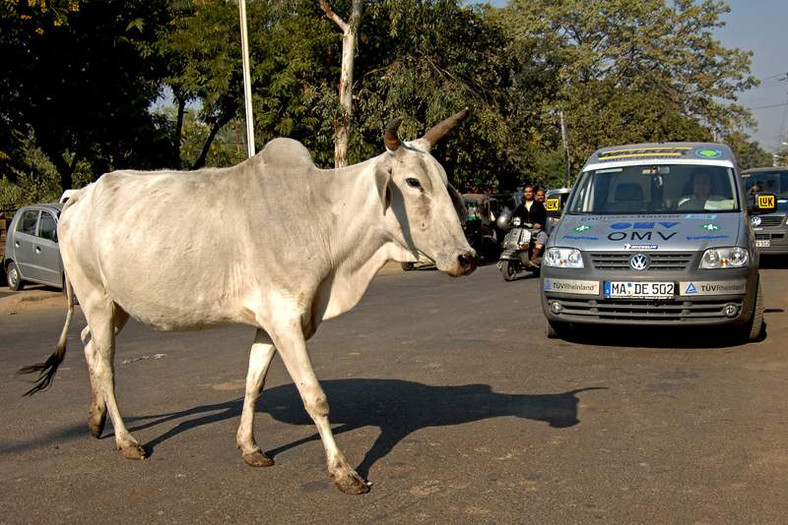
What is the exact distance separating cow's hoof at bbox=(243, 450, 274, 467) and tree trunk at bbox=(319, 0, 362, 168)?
17576mm

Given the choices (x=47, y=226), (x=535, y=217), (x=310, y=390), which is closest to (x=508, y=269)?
(x=535, y=217)

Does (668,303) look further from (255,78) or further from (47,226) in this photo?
(255,78)

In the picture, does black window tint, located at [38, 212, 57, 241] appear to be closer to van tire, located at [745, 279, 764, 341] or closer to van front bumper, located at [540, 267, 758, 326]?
van front bumper, located at [540, 267, 758, 326]

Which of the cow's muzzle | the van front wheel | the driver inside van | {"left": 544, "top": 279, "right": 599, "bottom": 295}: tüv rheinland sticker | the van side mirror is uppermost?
the cow's muzzle

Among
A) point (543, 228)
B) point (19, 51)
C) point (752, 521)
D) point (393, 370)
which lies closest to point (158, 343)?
point (393, 370)

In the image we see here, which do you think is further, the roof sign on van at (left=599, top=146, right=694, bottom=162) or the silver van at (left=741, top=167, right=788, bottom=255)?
the silver van at (left=741, top=167, right=788, bottom=255)

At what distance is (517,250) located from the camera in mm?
17172

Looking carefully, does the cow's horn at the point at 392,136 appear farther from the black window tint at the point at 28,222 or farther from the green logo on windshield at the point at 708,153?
the black window tint at the point at 28,222

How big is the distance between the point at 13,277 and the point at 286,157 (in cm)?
1404

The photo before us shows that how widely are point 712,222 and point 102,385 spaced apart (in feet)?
20.1

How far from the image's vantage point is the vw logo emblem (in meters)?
8.63

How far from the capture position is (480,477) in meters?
4.82

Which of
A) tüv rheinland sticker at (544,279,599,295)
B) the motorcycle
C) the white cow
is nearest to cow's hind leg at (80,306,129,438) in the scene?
the white cow

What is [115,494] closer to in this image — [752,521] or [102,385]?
[102,385]
